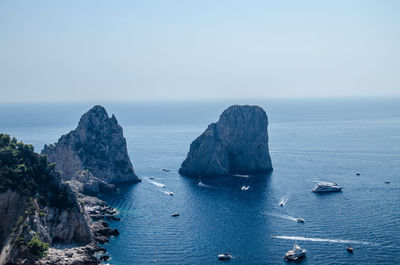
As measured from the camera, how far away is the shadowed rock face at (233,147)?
175750 millimetres

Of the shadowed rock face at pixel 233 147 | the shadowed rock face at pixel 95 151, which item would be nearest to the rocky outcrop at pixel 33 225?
the shadowed rock face at pixel 95 151

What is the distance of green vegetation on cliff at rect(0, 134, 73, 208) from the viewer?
315ft

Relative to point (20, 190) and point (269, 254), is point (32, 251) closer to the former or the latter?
point (20, 190)

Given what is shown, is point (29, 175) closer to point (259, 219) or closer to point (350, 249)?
point (259, 219)

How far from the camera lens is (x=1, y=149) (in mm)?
103938

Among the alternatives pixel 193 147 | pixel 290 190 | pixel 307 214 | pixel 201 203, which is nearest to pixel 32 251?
pixel 201 203

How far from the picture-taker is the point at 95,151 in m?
162

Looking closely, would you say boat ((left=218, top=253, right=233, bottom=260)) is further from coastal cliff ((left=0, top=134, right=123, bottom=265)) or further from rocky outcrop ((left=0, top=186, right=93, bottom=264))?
rocky outcrop ((left=0, top=186, right=93, bottom=264))

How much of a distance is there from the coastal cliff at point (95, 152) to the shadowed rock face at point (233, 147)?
26.6 metres

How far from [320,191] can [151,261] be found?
71708 mm

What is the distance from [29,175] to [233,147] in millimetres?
98221

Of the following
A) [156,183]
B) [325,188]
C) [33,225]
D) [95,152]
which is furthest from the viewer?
[156,183]

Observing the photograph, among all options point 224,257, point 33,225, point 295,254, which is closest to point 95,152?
point 33,225

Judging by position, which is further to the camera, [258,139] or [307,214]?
A: [258,139]
